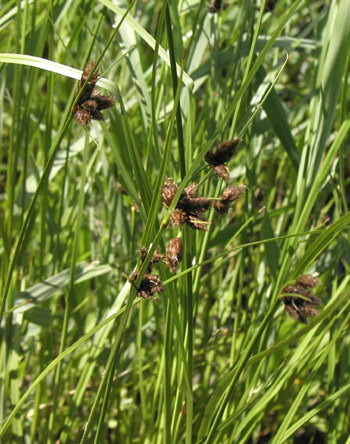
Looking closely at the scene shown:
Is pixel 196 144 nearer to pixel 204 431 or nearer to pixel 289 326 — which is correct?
pixel 289 326

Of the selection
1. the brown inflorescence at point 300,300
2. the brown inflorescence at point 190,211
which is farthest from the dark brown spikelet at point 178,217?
the brown inflorescence at point 300,300

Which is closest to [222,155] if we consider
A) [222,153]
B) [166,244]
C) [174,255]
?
[222,153]

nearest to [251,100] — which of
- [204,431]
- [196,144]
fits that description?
[196,144]

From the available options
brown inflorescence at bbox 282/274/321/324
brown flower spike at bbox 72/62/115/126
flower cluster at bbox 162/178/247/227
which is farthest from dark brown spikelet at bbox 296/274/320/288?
brown flower spike at bbox 72/62/115/126

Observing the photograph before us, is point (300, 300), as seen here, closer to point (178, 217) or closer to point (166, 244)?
point (178, 217)

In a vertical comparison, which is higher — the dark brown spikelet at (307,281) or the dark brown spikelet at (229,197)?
the dark brown spikelet at (229,197)

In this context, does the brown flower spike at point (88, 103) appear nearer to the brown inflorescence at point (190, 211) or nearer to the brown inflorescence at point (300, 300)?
the brown inflorescence at point (190, 211)
